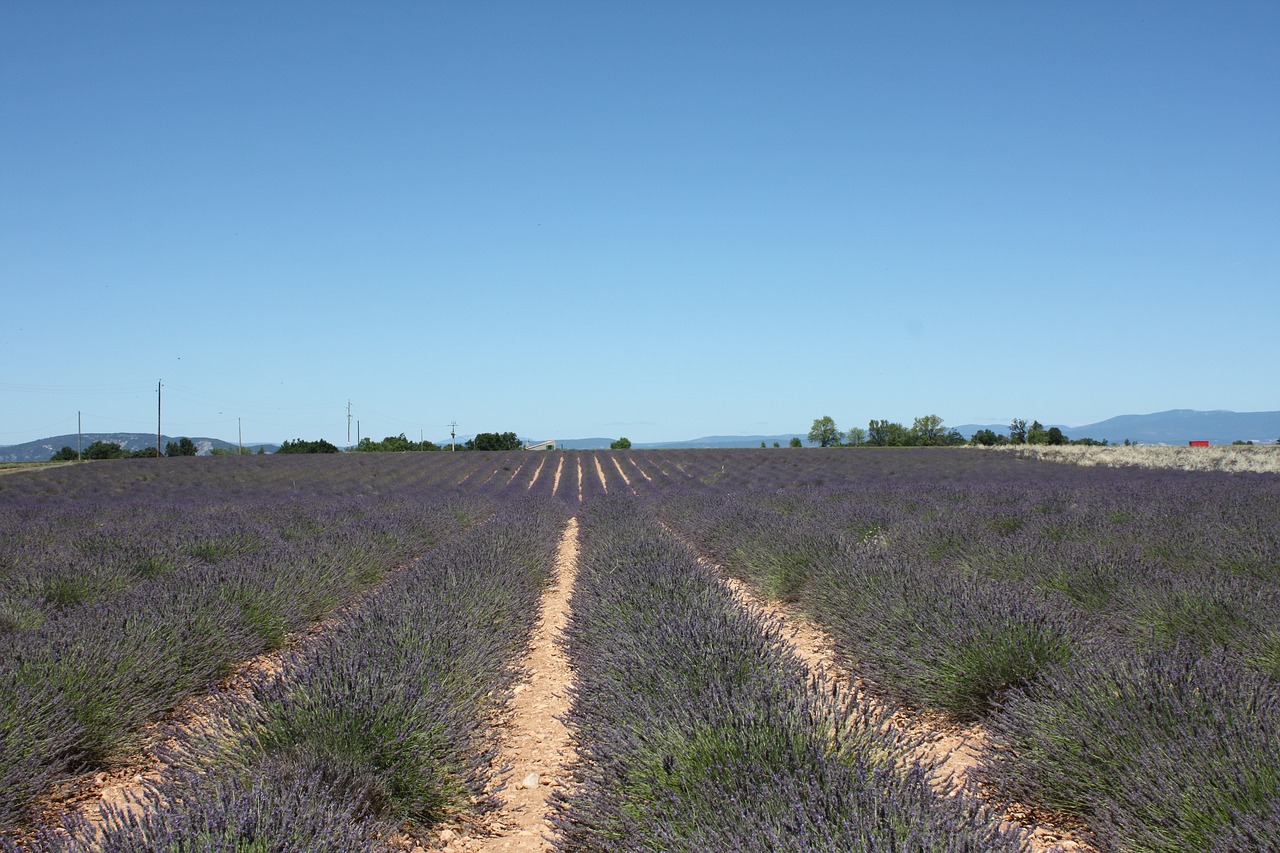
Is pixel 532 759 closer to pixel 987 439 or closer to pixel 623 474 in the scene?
pixel 623 474

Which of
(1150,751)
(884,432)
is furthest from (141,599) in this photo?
(884,432)

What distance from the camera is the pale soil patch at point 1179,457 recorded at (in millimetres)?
22312

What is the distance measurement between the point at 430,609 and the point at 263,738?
187cm

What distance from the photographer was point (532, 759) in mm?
3600

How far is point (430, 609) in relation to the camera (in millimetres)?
4594

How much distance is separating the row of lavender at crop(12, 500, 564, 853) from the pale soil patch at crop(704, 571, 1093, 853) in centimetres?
153

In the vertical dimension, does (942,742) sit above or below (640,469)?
below

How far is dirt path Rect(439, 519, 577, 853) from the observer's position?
109 inches

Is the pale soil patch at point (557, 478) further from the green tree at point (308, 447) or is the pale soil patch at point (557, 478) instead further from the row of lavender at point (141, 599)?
the green tree at point (308, 447)

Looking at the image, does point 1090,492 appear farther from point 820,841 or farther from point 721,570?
point 820,841

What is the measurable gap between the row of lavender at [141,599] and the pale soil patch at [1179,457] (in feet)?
69.5

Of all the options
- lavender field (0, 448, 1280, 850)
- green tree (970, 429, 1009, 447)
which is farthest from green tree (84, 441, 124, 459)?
green tree (970, 429, 1009, 447)

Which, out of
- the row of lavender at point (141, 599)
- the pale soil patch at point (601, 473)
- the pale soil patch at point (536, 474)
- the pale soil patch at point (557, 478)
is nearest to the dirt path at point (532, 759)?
the row of lavender at point (141, 599)

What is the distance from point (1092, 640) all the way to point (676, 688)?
2.19m
